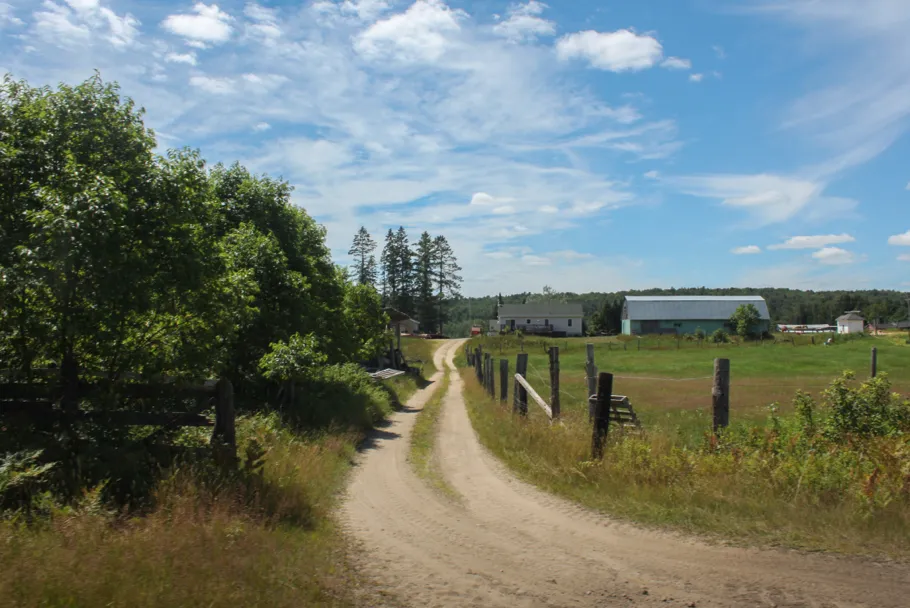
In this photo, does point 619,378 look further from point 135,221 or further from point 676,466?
point 135,221

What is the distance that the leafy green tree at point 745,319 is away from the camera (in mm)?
83213

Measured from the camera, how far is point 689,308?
96438 millimetres

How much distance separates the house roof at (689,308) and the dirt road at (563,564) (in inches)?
3631

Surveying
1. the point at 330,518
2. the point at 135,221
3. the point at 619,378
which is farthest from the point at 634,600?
the point at 619,378

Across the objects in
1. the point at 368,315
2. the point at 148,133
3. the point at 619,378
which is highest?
the point at 148,133

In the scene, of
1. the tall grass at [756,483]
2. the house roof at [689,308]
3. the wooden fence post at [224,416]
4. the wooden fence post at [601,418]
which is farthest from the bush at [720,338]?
the wooden fence post at [224,416]

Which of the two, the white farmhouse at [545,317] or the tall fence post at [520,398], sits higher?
the white farmhouse at [545,317]

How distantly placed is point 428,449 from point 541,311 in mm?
94128

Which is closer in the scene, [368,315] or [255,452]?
[255,452]

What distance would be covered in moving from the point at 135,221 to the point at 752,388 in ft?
83.8

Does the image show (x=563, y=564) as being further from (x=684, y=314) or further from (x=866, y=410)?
(x=684, y=314)

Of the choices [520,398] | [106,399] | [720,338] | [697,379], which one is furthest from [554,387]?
[720,338]

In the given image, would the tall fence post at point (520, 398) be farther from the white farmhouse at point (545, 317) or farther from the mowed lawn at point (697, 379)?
the white farmhouse at point (545, 317)

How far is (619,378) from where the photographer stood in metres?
32.5
